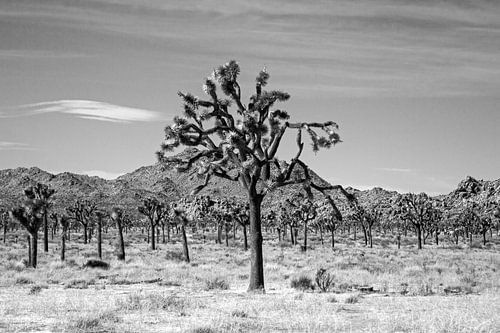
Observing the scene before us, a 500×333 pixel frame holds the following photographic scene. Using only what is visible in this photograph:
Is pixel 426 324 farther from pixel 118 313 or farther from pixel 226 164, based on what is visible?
pixel 226 164

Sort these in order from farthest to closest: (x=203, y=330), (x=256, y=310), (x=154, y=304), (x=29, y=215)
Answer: (x=29, y=215)
(x=154, y=304)
(x=256, y=310)
(x=203, y=330)

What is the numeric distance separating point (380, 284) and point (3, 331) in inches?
621

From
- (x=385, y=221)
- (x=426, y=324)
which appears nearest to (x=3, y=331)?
(x=426, y=324)

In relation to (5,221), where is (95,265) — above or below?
below

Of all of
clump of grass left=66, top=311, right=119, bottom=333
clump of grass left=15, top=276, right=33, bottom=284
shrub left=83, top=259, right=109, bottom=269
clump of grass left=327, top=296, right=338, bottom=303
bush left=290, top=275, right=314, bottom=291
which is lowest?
shrub left=83, top=259, right=109, bottom=269

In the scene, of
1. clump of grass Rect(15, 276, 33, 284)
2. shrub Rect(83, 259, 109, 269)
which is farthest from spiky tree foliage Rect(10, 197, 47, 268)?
clump of grass Rect(15, 276, 33, 284)

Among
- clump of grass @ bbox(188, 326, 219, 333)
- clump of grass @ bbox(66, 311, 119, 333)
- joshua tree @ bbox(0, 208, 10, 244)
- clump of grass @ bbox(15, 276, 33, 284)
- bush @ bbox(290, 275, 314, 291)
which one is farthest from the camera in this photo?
joshua tree @ bbox(0, 208, 10, 244)

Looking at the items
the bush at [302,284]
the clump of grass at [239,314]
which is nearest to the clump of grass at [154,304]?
the clump of grass at [239,314]

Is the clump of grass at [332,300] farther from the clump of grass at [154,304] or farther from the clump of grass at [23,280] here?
the clump of grass at [23,280]

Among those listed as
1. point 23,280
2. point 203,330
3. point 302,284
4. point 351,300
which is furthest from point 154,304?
point 23,280

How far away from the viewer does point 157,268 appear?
31.0 m

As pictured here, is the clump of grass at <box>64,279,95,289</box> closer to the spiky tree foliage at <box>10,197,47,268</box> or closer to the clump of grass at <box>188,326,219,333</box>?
the clump of grass at <box>188,326,219,333</box>

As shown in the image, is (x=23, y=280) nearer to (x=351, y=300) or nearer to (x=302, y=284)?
(x=302, y=284)

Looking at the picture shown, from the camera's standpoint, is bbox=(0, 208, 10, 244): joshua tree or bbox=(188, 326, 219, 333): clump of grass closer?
bbox=(188, 326, 219, 333): clump of grass
